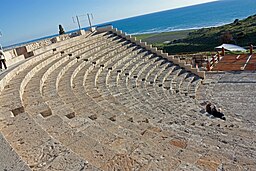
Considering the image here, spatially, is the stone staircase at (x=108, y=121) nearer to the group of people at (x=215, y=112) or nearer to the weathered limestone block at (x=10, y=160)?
the weathered limestone block at (x=10, y=160)

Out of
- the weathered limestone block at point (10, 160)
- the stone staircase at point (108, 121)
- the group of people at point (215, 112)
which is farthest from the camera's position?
the group of people at point (215, 112)

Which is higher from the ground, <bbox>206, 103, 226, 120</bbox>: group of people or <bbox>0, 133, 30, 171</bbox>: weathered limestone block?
<bbox>0, 133, 30, 171</bbox>: weathered limestone block

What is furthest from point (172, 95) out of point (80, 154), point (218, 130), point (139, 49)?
point (80, 154)

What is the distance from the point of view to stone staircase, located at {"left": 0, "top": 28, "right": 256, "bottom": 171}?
3553mm

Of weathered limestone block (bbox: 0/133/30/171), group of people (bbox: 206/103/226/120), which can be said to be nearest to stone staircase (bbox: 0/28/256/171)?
weathered limestone block (bbox: 0/133/30/171)

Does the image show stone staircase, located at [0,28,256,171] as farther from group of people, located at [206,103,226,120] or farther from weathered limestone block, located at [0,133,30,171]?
group of people, located at [206,103,226,120]

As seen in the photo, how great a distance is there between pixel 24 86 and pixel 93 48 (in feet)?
26.9

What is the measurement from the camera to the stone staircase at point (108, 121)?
3553mm

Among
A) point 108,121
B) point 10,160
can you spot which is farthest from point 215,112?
point 10,160

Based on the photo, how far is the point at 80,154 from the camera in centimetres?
359

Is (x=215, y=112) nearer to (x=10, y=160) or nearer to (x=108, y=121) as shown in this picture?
(x=108, y=121)

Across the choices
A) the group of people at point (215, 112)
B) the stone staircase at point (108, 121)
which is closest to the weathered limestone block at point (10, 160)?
the stone staircase at point (108, 121)

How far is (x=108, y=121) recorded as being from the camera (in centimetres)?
576

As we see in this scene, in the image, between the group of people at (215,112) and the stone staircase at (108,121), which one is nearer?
the stone staircase at (108,121)
